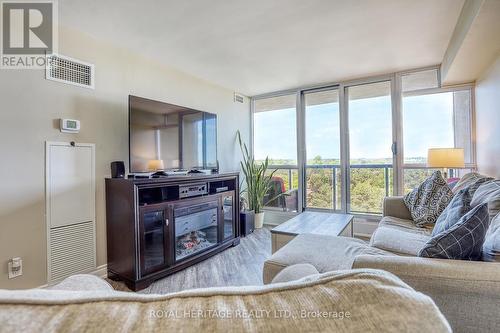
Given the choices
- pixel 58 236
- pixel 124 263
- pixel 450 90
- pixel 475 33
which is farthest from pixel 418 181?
pixel 58 236

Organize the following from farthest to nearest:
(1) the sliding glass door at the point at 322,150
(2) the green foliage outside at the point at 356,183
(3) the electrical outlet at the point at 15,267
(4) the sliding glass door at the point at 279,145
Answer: (4) the sliding glass door at the point at 279,145 → (1) the sliding glass door at the point at 322,150 → (2) the green foliage outside at the point at 356,183 → (3) the electrical outlet at the point at 15,267

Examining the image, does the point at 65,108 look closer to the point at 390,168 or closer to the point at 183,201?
the point at 183,201

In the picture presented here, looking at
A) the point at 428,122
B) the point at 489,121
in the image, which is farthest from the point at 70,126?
the point at 428,122

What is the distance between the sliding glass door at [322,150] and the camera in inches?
157

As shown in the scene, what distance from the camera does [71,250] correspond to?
2223 millimetres

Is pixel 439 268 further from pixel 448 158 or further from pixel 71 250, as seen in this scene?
pixel 71 250

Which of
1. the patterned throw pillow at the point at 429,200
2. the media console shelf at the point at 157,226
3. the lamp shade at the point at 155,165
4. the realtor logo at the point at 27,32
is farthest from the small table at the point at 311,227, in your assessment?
the realtor logo at the point at 27,32

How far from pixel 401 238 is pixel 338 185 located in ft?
7.09

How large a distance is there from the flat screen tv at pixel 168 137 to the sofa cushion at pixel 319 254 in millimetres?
1652

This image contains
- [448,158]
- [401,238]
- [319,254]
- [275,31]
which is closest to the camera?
[319,254]

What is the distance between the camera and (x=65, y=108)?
2.21 meters

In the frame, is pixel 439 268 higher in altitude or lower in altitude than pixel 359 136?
lower

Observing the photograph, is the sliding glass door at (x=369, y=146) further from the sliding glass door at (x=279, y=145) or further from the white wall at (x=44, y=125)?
the white wall at (x=44, y=125)

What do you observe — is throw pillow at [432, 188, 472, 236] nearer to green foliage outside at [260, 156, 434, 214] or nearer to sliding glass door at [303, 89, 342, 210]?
green foliage outside at [260, 156, 434, 214]
